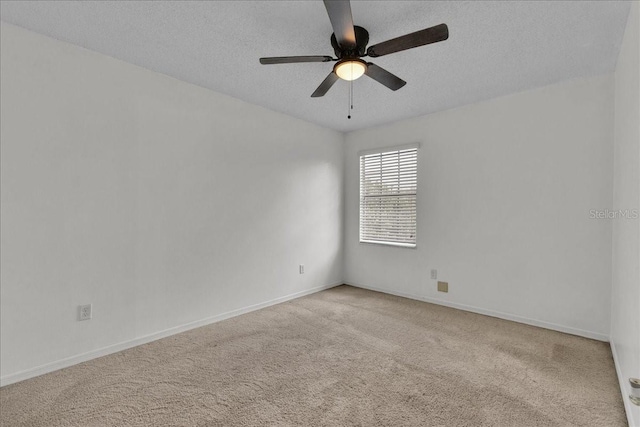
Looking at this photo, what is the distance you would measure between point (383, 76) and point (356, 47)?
0.31m

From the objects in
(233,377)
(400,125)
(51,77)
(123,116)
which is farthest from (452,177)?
(51,77)

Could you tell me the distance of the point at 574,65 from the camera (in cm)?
264

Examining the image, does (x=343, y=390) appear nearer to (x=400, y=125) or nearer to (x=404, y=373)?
(x=404, y=373)

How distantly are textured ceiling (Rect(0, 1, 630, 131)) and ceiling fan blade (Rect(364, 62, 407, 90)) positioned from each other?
27cm

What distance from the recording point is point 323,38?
2242mm

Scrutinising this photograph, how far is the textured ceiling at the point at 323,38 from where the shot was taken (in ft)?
6.40

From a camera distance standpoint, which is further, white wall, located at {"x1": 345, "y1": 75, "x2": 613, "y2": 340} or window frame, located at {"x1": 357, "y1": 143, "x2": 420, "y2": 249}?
window frame, located at {"x1": 357, "y1": 143, "x2": 420, "y2": 249}

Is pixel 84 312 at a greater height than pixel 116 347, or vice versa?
pixel 84 312

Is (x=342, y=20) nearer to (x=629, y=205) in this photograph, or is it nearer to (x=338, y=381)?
(x=629, y=205)

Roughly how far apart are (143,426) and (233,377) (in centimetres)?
61

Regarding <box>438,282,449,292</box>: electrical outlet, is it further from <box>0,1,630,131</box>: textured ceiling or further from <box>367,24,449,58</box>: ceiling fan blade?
<box>367,24,449,58</box>: ceiling fan blade

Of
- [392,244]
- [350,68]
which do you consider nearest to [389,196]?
[392,244]

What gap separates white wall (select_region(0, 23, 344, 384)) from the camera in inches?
85.5

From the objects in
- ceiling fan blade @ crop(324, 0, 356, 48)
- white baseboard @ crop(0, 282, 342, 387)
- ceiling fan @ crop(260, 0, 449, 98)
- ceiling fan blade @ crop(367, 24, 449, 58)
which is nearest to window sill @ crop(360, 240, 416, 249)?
white baseboard @ crop(0, 282, 342, 387)
